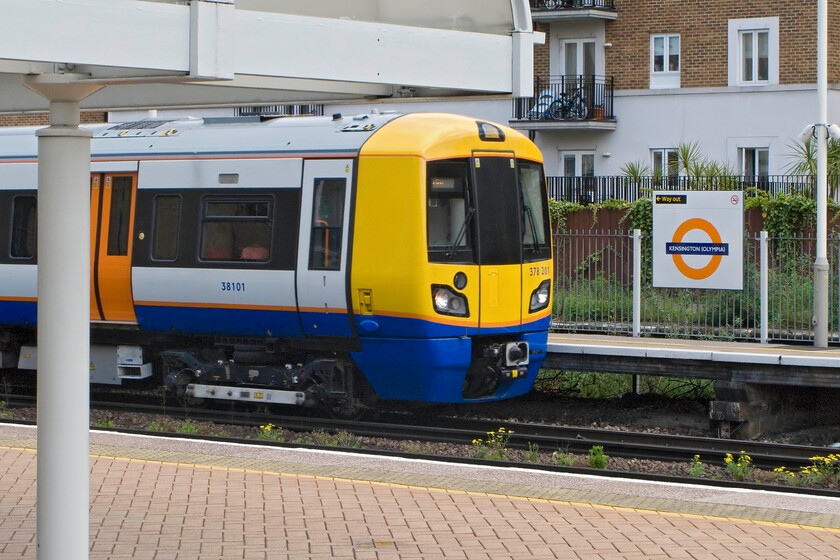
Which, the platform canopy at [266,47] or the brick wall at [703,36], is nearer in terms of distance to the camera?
the platform canopy at [266,47]

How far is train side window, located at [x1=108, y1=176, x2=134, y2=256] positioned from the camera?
13805 millimetres

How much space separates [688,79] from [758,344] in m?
12.8

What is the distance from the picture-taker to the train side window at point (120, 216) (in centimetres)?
1380

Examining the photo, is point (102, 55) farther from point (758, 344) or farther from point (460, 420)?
point (758, 344)

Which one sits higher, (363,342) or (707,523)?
(363,342)

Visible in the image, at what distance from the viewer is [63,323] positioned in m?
5.40

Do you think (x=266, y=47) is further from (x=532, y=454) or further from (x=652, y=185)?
(x=652, y=185)

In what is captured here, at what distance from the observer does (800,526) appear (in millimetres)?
7523

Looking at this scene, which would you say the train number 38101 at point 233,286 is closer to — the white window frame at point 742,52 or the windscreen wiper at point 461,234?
the windscreen wiper at point 461,234

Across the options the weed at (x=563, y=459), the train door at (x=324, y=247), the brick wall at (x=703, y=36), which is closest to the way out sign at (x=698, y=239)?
the weed at (x=563, y=459)

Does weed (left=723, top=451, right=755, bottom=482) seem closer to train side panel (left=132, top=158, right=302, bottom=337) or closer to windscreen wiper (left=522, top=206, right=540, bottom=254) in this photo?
windscreen wiper (left=522, top=206, right=540, bottom=254)

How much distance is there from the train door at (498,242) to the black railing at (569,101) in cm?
1600

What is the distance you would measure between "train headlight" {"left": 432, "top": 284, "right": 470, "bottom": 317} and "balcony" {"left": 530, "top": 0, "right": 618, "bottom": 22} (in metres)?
16.8

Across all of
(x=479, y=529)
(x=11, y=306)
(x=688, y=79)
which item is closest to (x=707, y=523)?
(x=479, y=529)
